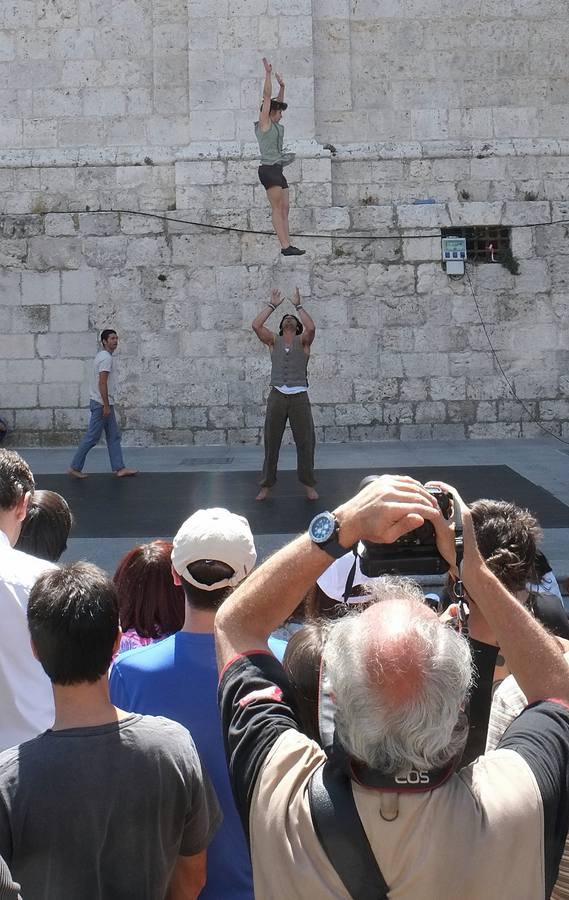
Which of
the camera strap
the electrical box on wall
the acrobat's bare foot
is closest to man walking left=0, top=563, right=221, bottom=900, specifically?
the camera strap

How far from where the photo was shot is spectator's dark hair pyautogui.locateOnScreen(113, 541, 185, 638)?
10.3 feet

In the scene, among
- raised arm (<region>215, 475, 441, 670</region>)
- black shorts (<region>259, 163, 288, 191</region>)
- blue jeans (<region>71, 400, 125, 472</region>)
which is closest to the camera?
raised arm (<region>215, 475, 441, 670</region>)

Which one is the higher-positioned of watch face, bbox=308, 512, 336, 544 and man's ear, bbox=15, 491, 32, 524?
watch face, bbox=308, 512, 336, 544

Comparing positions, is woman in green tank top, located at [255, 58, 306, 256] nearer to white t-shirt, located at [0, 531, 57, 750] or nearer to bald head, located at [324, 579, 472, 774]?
white t-shirt, located at [0, 531, 57, 750]

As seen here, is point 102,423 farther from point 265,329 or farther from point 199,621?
point 199,621

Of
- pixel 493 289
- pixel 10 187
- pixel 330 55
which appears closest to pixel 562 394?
pixel 493 289

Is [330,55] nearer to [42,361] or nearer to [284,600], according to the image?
[42,361]

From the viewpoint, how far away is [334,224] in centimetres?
1299

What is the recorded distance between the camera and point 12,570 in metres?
2.71

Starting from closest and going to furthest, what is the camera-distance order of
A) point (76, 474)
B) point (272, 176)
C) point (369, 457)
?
point (76, 474)
point (369, 457)
point (272, 176)

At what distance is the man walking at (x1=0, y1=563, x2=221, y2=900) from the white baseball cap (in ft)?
1.17

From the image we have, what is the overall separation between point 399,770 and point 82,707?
82cm

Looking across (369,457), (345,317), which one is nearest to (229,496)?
(369,457)

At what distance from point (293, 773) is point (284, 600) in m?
0.34
